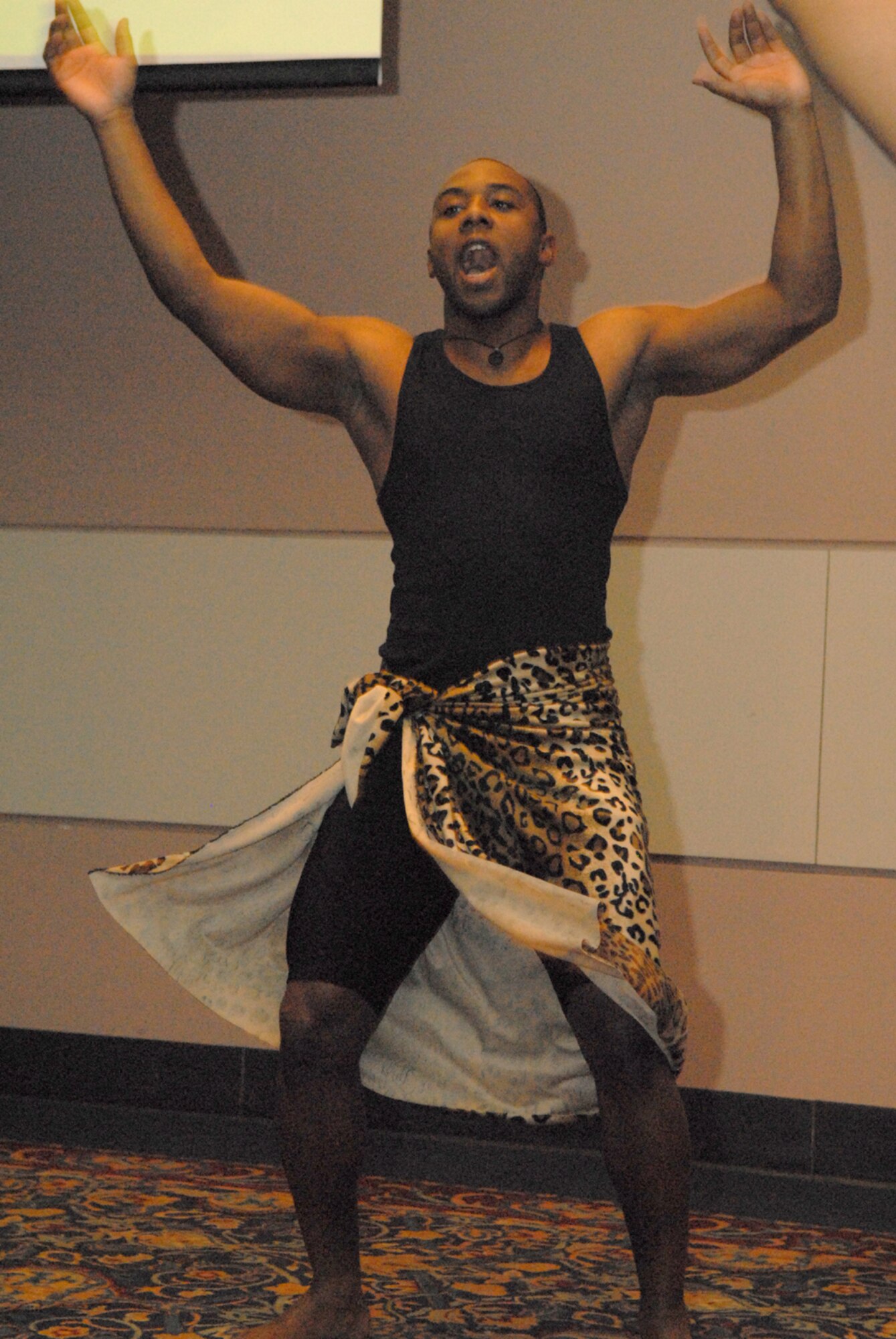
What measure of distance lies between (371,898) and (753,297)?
3.04 ft

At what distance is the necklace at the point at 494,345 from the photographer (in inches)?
81.7

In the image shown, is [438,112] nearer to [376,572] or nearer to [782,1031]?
[376,572]

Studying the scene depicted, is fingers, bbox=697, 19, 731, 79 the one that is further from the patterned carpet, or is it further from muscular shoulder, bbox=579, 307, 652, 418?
the patterned carpet

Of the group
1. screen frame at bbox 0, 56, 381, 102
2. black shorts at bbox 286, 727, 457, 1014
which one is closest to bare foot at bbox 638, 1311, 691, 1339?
black shorts at bbox 286, 727, 457, 1014

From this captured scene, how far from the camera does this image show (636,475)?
9.97ft

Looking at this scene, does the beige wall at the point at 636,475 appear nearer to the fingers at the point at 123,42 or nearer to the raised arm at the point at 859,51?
the raised arm at the point at 859,51

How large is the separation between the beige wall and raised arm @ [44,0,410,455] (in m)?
1.00

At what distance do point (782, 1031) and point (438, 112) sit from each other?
191cm

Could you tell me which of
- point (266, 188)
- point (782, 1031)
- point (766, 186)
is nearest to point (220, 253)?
point (266, 188)

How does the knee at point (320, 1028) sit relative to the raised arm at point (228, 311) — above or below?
below

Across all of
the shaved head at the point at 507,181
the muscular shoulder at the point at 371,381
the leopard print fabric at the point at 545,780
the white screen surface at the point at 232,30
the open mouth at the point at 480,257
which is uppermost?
the white screen surface at the point at 232,30

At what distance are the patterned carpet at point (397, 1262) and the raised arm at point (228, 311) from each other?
1.20m

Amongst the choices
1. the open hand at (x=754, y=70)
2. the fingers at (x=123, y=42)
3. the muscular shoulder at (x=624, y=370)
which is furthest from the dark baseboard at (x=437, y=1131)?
the fingers at (x=123, y=42)

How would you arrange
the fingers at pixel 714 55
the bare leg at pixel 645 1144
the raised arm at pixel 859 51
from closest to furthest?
the bare leg at pixel 645 1144
the fingers at pixel 714 55
the raised arm at pixel 859 51
